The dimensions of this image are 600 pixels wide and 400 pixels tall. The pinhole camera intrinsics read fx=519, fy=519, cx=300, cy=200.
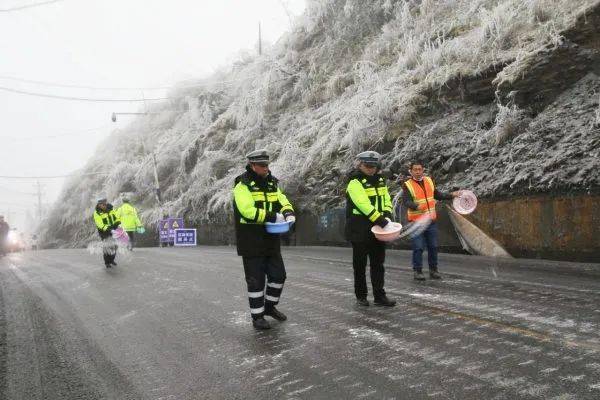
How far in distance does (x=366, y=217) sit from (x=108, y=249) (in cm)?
830

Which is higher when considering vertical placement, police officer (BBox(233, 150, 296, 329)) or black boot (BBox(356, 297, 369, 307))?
police officer (BBox(233, 150, 296, 329))

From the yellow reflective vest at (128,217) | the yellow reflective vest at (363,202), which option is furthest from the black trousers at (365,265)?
the yellow reflective vest at (128,217)

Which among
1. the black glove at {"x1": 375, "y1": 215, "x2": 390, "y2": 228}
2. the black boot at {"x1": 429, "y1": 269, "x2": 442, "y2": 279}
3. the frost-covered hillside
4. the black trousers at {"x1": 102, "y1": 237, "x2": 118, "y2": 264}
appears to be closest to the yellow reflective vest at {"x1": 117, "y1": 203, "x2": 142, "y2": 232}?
the frost-covered hillside

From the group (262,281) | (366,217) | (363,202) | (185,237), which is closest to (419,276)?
(366,217)

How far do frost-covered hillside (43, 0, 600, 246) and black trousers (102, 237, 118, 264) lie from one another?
23.2 feet

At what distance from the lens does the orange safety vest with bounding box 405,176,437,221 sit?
27.1 ft

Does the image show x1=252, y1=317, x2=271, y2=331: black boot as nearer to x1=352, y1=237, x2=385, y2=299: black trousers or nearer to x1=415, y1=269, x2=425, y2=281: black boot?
x1=352, y1=237, x2=385, y2=299: black trousers

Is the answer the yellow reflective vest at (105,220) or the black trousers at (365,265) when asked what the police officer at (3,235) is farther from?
the black trousers at (365,265)

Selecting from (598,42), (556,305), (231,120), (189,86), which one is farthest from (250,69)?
(556,305)

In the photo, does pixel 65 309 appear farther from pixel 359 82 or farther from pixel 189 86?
pixel 189 86

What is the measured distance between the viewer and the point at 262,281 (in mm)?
5699

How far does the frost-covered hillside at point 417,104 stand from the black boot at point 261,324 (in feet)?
23.4

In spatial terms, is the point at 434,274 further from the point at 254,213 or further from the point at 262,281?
the point at 254,213

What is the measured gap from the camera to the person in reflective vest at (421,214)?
26.9 feet
